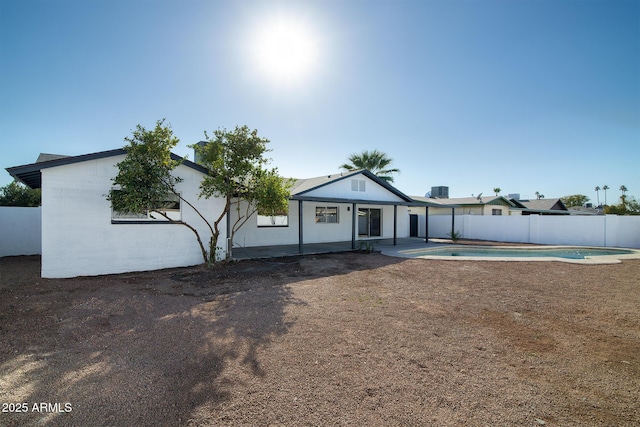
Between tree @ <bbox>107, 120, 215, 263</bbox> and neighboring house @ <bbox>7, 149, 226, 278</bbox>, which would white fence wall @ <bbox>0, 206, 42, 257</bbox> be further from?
tree @ <bbox>107, 120, 215, 263</bbox>

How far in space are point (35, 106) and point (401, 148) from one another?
17752 millimetres

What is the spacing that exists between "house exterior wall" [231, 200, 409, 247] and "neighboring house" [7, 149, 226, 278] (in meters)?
4.28

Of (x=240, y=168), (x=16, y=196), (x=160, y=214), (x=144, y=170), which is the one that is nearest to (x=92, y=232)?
(x=160, y=214)

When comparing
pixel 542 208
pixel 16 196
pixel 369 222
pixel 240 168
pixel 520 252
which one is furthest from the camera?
pixel 542 208

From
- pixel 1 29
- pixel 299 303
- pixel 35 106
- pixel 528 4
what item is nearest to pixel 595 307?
pixel 299 303

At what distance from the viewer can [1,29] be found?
7.74 metres

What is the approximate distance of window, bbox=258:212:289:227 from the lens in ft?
47.0

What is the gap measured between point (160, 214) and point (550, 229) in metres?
21.5

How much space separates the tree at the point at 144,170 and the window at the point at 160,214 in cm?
55

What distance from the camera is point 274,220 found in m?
14.7

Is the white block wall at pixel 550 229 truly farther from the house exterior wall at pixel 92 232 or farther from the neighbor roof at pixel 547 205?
the house exterior wall at pixel 92 232

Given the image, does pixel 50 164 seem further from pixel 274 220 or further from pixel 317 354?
pixel 274 220

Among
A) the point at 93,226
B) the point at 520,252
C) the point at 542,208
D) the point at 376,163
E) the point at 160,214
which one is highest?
the point at 376,163

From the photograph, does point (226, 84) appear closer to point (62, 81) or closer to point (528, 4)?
point (62, 81)
